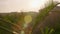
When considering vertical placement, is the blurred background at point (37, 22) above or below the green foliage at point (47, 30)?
above

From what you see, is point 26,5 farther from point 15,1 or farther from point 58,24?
point 58,24

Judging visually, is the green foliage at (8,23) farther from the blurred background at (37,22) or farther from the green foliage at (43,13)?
the green foliage at (43,13)

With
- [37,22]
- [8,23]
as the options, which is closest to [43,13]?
[37,22]

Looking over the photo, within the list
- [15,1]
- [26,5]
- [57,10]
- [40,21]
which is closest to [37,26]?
[40,21]

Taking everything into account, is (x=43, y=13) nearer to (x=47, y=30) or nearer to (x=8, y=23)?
(x=47, y=30)

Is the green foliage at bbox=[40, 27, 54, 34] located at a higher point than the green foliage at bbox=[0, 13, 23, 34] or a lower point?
lower

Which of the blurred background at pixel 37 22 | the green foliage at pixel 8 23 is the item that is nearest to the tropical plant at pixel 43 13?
the blurred background at pixel 37 22

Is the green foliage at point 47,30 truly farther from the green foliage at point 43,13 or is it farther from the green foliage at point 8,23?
the green foliage at point 8,23

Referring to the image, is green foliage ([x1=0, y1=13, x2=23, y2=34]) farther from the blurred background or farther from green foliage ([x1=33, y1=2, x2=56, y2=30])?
green foliage ([x1=33, y1=2, x2=56, y2=30])

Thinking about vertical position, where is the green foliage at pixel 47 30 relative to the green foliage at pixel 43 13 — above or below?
below

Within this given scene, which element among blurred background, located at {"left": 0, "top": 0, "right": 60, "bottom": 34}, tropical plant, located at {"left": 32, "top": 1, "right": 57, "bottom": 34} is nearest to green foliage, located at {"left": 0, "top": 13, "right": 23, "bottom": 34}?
blurred background, located at {"left": 0, "top": 0, "right": 60, "bottom": 34}

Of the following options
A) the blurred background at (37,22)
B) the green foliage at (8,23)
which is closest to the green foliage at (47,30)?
the blurred background at (37,22)
